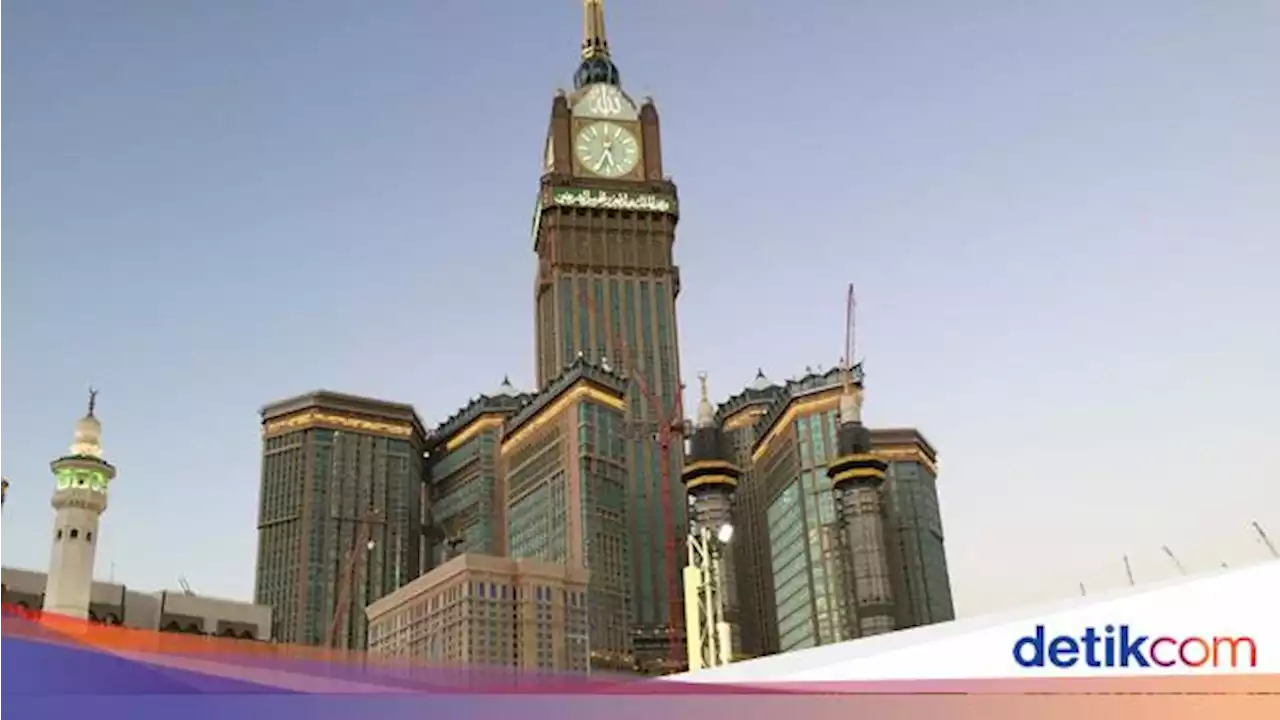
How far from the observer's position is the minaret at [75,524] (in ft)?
345

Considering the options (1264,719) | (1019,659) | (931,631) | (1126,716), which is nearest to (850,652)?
(931,631)

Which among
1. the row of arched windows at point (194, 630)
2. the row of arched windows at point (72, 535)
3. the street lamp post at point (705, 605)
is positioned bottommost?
the street lamp post at point (705, 605)

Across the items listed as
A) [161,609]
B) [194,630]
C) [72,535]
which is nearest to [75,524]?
[72,535]

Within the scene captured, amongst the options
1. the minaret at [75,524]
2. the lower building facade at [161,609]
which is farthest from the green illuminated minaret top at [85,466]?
the lower building facade at [161,609]

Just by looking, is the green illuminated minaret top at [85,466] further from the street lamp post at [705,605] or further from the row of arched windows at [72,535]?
the street lamp post at [705,605]

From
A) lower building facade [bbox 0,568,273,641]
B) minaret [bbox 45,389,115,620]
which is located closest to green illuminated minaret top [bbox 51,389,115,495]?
minaret [bbox 45,389,115,620]

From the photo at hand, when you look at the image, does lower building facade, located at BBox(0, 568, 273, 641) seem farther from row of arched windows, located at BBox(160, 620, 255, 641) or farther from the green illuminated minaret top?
the green illuminated minaret top

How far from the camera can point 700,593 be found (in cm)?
4409

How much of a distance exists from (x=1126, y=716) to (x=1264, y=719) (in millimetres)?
1582

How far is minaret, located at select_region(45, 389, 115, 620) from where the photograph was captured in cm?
10525

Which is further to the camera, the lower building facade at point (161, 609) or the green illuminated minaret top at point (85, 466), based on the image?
the lower building facade at point (161, 609)

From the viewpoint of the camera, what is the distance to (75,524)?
4205 inches

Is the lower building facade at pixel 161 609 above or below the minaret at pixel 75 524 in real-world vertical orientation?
above

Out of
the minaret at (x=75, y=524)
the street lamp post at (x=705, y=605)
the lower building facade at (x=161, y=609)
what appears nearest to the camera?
the street lamp post at (x=705, y=605)
